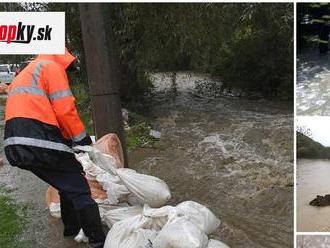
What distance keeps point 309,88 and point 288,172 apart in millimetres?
2096

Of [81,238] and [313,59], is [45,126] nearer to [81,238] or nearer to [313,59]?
[81,238]

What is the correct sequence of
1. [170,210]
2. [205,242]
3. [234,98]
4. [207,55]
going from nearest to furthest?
[205,242] < [170,210] < [207,55] < [234,98]

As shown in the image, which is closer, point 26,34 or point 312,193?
point 312,193

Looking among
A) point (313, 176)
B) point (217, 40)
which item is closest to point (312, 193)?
point (313, 176)

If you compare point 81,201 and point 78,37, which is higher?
point 78,37

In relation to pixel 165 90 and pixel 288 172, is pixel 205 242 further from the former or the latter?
pixel 165 90

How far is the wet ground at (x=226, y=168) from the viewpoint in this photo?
3.68 metres

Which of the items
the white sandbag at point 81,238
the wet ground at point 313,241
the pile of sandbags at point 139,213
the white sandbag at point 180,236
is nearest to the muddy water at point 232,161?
the wet ground at point 313,241

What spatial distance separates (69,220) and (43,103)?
99 cm

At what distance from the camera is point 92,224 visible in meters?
3.22

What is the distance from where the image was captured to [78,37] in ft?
24.8

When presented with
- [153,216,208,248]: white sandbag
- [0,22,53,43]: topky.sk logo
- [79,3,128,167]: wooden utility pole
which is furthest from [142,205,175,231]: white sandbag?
[0,22,53,43]: topky.sk logo

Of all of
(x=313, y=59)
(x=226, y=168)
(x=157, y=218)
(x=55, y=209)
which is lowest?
(x=226, y=168)

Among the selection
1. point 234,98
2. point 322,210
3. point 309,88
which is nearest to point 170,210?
point 322,210
